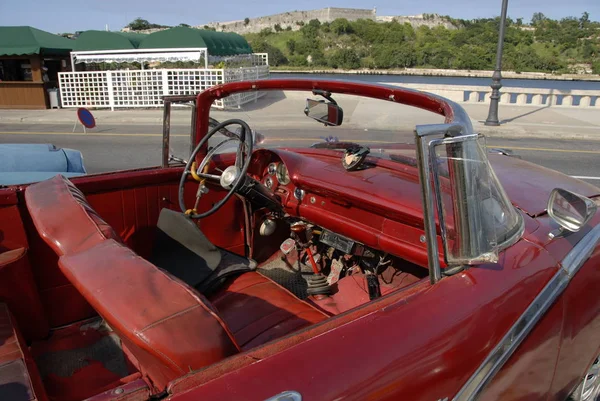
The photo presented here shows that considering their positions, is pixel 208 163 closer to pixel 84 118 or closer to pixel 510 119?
pixel 84 118

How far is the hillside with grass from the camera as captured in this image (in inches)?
1678

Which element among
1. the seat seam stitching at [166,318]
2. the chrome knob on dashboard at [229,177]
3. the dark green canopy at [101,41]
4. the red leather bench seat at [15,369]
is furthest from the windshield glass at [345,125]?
the dark green canopy at [101,41]

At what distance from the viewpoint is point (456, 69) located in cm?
4456

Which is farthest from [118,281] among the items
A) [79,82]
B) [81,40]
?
[81,40]

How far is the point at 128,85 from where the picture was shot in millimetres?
18391

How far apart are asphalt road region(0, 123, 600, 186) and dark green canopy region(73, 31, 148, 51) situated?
658 cm

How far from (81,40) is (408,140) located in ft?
68.5

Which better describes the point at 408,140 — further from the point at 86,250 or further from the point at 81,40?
the point at 81,40

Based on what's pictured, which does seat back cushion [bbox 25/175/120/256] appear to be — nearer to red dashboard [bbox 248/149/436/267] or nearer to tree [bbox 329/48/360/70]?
red dashboard [bbox 248/149/436/267]

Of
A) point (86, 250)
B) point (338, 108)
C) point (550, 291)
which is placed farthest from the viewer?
point (338, 108)

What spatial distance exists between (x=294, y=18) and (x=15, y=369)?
79.8m

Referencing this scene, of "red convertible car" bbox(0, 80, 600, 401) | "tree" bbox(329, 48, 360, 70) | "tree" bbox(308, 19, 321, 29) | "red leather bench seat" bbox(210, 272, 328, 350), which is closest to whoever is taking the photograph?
"red convertible car" bbox(0, 80, 600, 401)

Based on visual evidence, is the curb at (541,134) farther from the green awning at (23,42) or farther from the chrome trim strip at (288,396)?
the green awning at (23,42)

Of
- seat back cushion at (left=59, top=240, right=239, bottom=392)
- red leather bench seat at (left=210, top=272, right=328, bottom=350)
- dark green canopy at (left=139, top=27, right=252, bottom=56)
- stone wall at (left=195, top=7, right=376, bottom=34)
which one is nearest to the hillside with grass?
stone wall at (left=195, top=7, right=376, bottom=34)
